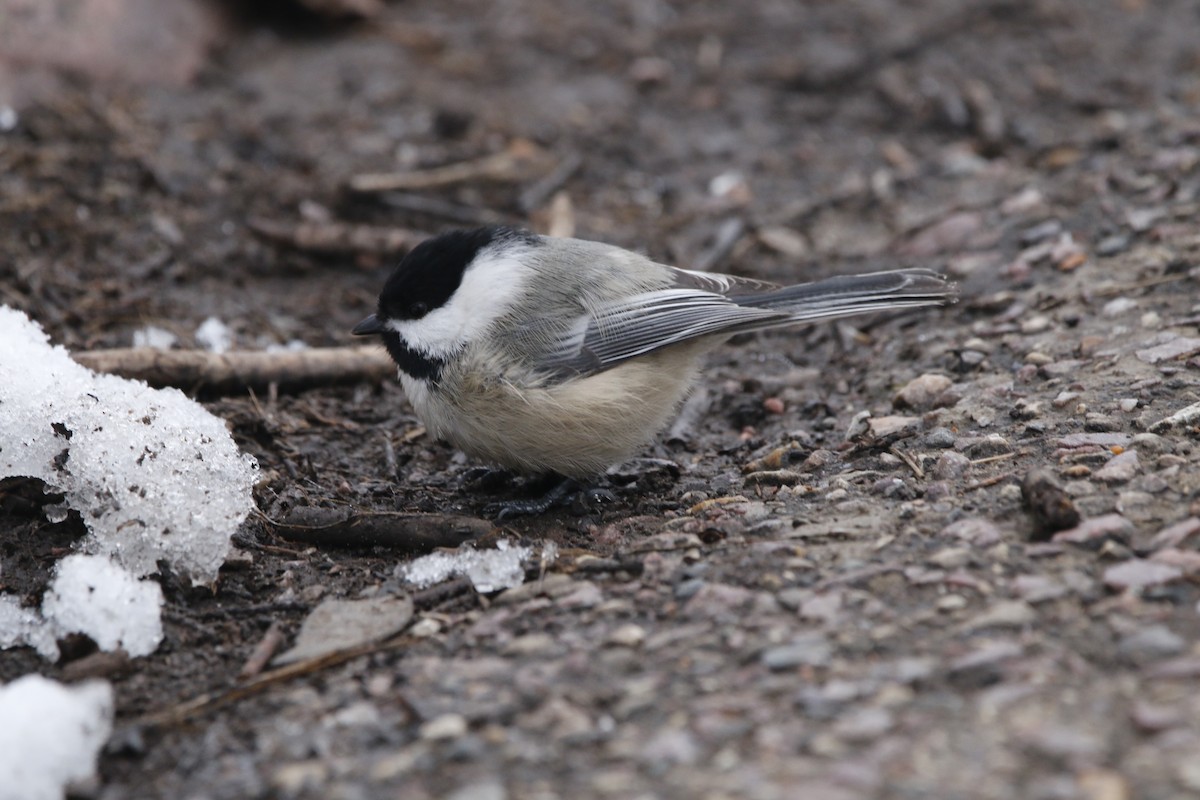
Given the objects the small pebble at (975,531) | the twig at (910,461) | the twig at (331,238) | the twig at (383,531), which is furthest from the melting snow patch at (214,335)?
the small pebble at (975,531)

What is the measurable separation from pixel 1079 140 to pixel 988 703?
3.76m

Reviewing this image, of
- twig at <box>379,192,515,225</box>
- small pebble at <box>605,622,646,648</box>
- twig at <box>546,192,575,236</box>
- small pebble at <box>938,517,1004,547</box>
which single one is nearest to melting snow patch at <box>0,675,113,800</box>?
small pebble at <box>605,622,646,648</box>

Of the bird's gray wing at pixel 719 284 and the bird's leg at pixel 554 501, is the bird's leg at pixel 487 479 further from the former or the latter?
the bird's gray wing at pixel 719 284

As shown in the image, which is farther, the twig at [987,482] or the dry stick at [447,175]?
the dry stick at [447,175]

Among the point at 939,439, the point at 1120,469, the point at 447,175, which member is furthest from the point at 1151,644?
the point at 447,175

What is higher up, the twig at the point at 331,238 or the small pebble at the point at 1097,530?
the small pebble at the point at 1097,530

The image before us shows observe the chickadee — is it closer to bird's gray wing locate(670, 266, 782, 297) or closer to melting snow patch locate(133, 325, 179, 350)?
bird's gray wing locate(670, 266, 782, 297)

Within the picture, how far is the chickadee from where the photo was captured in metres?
2.86

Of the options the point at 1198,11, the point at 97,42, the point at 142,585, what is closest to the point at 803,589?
the point at 142,585

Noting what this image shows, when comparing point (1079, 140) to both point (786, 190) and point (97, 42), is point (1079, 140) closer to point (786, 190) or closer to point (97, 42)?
point (786, 190)

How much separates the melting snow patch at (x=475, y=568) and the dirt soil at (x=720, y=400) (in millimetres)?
60

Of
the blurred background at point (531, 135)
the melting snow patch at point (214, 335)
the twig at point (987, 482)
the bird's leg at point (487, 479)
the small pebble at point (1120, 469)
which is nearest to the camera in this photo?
the small pebble at point (1120, 469)

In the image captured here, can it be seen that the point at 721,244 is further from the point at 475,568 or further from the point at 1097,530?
the point at 1097,530

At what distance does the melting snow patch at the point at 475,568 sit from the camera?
8.08 ft
